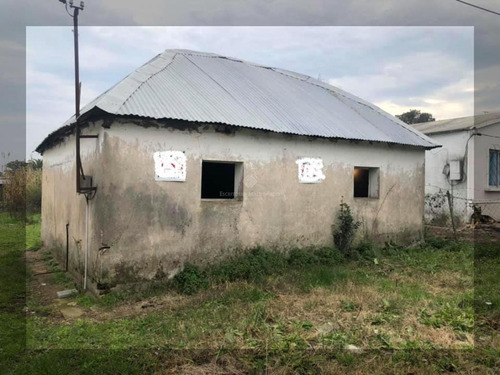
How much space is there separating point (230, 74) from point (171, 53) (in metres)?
1.48

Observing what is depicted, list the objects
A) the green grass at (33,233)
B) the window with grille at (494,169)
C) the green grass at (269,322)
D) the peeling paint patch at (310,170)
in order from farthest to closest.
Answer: the window with grille at (494,169), the green grass at (33,233), the peeling paint patch at (310,170), the green grass at (269,322)

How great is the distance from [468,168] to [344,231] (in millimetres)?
7671

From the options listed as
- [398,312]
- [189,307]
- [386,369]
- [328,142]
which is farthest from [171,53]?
[386,369]

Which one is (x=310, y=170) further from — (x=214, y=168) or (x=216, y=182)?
(x=216, y=182)

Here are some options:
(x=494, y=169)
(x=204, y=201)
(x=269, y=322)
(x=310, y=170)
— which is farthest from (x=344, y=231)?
(x=494, y=169)

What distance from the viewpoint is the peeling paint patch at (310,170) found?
793 cm

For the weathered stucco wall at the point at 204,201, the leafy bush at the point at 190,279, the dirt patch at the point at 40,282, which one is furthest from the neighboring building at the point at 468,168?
the dirt patch at the point at 40,282

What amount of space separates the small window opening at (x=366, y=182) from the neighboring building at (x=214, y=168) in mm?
70

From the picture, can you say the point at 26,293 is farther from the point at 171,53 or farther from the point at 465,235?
the point at 465,235

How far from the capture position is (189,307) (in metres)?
5.30

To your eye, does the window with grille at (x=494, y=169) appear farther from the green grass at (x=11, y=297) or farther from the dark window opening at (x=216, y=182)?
the green grass at (x=11, y=297)

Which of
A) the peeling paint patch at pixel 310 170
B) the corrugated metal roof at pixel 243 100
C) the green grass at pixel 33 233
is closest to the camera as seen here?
the corrugated metal roof at pixel 243 100

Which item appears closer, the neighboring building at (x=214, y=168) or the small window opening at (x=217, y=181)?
the neighboring building at (x=214, y=168)

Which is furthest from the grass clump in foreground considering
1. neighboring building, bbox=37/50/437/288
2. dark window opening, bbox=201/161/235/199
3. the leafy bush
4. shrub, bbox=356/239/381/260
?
dark window opening, bbox=201/161/235/199
